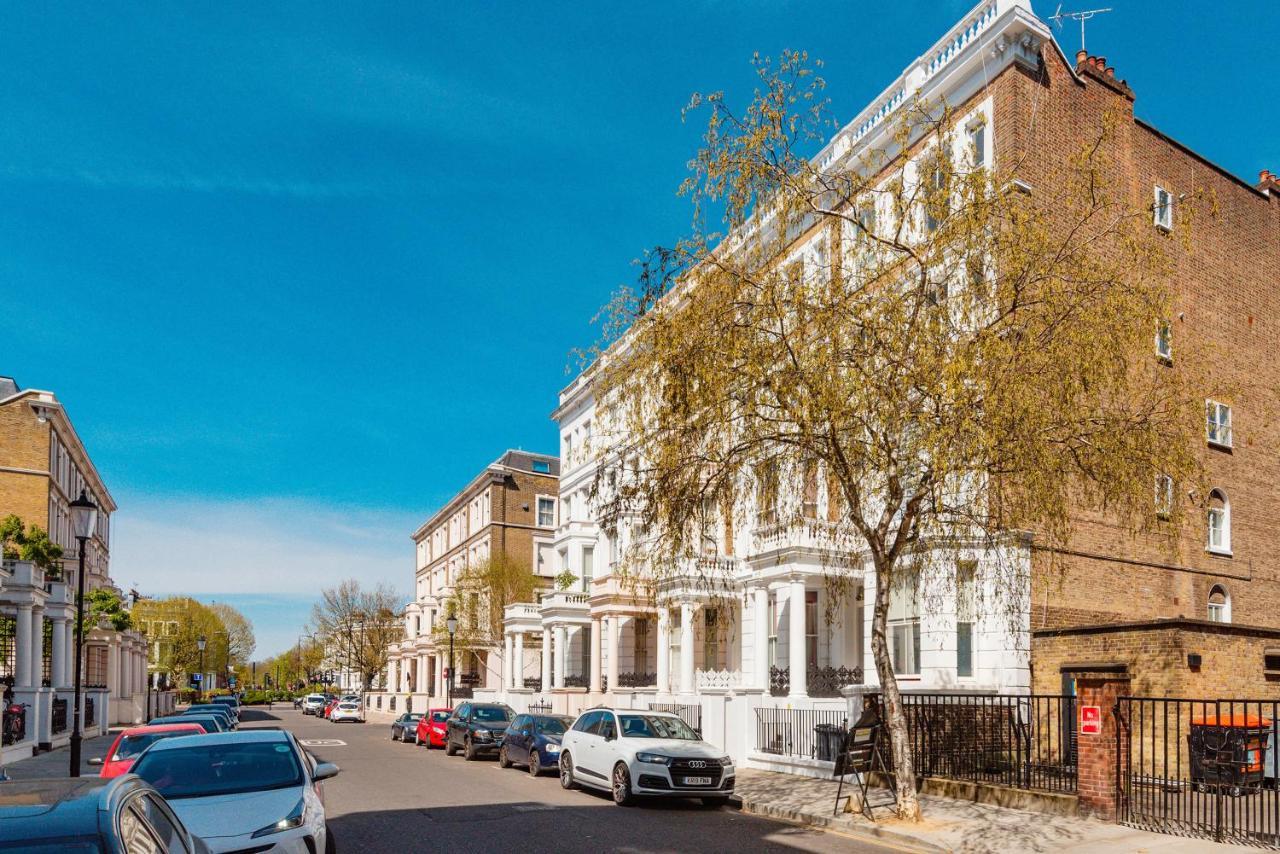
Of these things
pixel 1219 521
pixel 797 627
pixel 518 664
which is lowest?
pixel 518 664

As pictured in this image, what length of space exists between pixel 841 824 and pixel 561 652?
3050 cm

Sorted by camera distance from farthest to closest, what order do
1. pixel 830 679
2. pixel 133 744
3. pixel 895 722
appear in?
pixel 830 679, pixel 895 722, pixel 133 744

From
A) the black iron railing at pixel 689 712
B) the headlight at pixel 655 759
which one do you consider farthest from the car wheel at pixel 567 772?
the black iron railing at pixel 689 712

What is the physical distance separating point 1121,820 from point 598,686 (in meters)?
28.1

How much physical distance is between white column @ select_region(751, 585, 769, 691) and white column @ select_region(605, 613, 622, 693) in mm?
10345

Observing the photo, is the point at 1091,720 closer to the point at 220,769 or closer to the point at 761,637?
the point at 220,769

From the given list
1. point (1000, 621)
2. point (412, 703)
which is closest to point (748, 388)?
point (1000, 621)

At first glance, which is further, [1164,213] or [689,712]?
[1164,213]

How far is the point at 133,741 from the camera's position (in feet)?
49.4

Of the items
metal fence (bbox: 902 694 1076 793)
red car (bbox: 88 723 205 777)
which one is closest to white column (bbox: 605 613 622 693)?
metal fence (bbox: 902 694 1076 793)

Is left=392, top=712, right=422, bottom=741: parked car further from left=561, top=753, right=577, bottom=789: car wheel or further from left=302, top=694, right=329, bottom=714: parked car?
left=302, top=694, right=329, bottom=714: parked car

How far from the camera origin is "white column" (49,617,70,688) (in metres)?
40.0

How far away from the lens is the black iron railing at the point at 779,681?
2886cm

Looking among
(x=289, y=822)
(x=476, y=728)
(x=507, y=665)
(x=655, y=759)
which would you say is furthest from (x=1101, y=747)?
(x=507, y=665)
